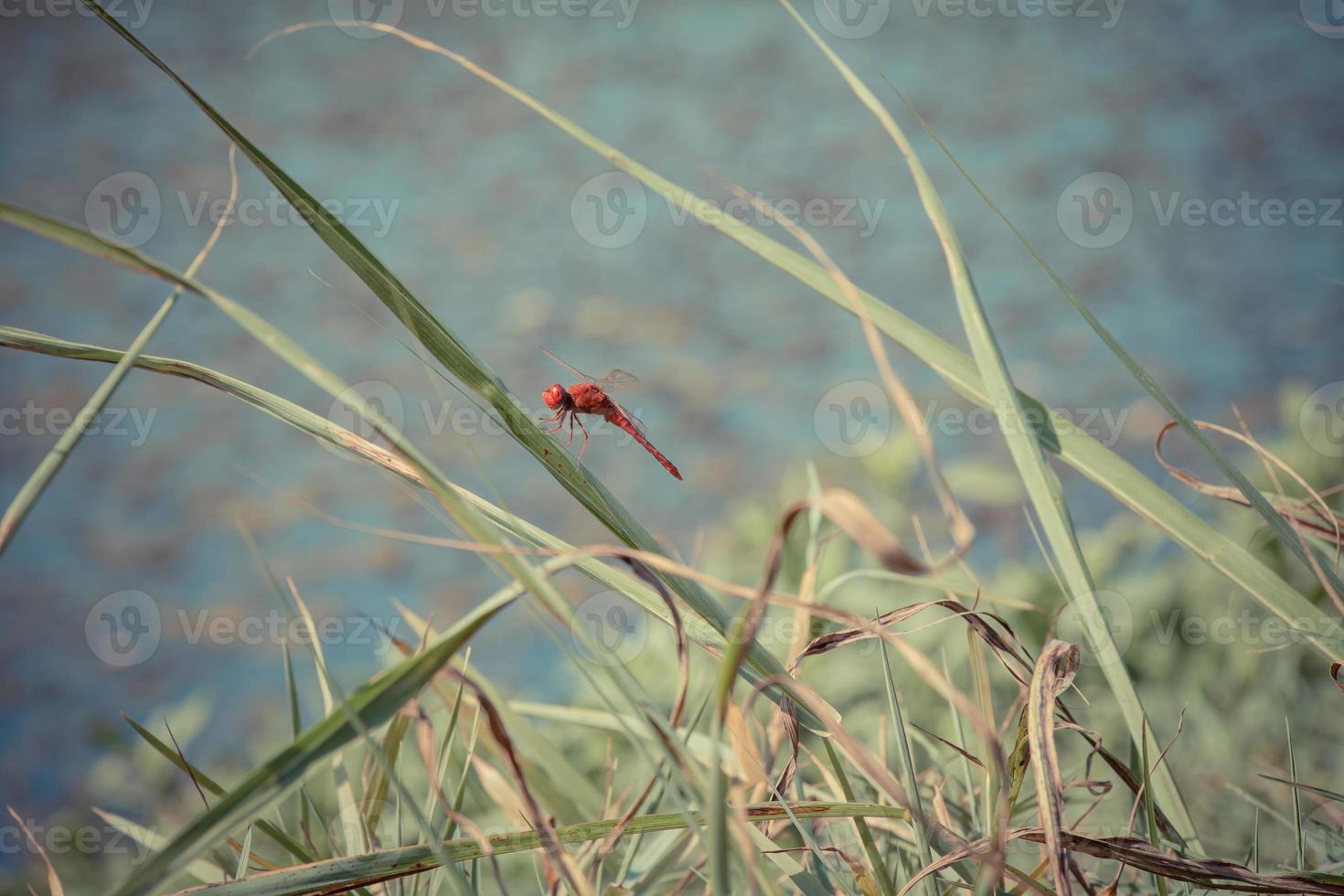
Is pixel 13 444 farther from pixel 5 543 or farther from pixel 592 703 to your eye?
pixel 5 543

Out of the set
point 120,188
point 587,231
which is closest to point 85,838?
point 587,231

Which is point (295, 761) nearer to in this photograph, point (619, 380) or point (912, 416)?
point (912, 416)

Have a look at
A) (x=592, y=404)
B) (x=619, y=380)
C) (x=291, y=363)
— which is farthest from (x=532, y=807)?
(x=619, y=380)

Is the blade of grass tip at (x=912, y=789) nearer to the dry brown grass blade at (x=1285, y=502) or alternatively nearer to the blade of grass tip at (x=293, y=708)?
the dry brown grass blade at (x=1285, y=502)

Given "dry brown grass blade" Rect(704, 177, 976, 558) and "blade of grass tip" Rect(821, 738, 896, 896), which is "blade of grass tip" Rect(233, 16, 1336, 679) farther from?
"blade of grass tip" Rect(821, 738, 896, 896)

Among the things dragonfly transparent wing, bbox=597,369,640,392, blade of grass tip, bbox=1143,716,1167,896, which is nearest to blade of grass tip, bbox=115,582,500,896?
blade of grass tip, bbox=1143,716,1167,896

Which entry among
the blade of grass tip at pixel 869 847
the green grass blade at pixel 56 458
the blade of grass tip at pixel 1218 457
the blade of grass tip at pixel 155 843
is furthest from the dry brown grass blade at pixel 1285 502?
the blade of grass tip at pixel 155 843
